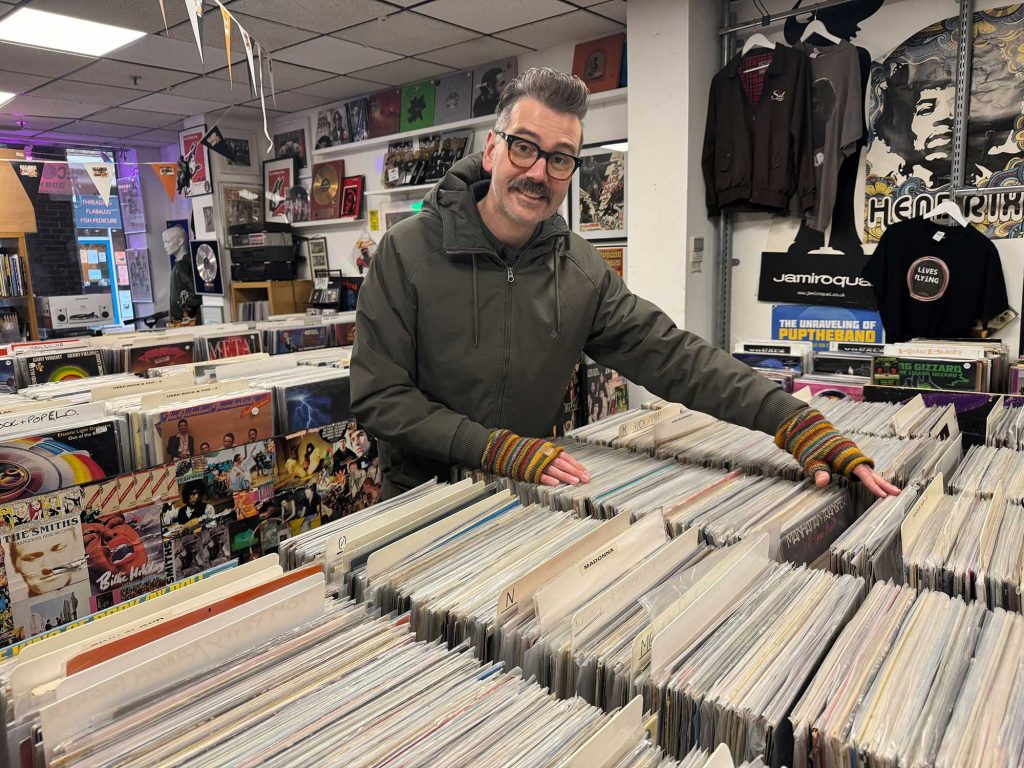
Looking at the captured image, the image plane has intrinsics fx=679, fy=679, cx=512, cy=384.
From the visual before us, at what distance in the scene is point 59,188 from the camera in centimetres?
498

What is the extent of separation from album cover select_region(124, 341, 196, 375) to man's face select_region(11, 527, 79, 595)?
1557mm

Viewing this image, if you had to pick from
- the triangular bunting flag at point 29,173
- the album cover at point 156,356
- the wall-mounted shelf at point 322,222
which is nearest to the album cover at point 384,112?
the wall-mounted shelf at point 322,222

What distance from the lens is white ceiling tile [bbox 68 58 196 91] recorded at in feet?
14.6

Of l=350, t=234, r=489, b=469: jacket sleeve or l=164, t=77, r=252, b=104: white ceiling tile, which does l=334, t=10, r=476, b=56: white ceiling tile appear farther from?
l=350, t=234, r=489, b=469: jacket sleeve

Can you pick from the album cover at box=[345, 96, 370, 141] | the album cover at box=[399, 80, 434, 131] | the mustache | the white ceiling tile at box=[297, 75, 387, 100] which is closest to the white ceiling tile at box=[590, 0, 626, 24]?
the album cover at box=[399, 80, 434, 131]

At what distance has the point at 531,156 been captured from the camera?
138cm

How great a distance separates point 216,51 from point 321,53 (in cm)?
63

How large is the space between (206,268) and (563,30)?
171 inches

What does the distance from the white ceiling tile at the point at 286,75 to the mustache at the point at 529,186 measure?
150 inches

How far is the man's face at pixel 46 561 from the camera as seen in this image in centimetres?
146

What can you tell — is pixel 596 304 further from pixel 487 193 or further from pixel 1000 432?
pixel 1000 432

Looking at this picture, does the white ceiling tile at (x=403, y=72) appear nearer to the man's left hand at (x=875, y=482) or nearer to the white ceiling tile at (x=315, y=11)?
the white ceiling tile at (x=315, y=11)

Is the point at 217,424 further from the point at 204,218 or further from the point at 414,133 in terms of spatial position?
the point at 204,218

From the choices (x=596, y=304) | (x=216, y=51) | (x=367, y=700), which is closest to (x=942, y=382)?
(x=596, y=304)
